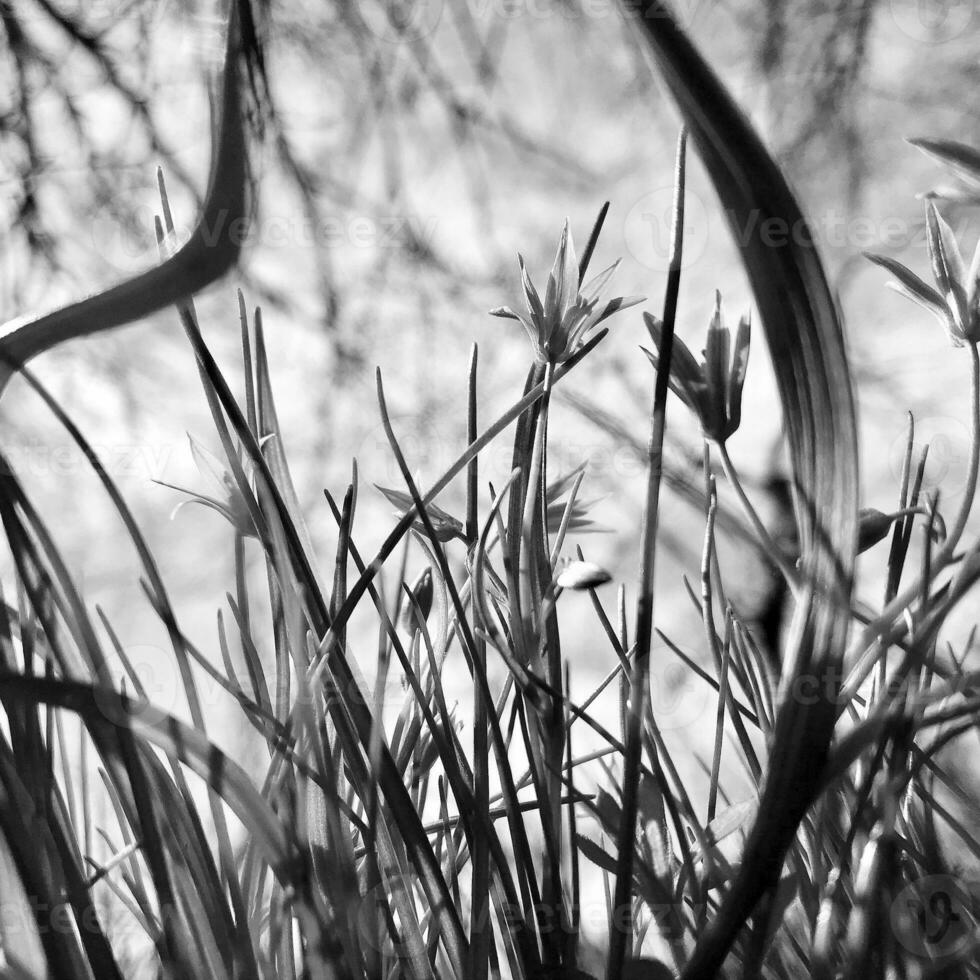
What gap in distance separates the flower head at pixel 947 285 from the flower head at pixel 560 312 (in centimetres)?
7

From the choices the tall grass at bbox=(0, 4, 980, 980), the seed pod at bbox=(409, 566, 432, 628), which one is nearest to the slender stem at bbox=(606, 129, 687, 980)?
the tall grass at bbox=(0, 4, 980, 980)

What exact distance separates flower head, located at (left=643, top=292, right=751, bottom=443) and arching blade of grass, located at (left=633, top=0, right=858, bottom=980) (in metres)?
0.07

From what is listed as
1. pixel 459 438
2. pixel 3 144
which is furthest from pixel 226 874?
pixel 3 144

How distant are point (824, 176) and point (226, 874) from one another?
5.52 ft

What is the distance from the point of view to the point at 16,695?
158mm

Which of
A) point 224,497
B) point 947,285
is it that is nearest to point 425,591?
point 224,497

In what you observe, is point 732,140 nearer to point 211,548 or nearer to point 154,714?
point 154,714

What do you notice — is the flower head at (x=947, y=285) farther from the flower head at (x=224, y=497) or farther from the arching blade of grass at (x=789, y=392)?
the flower head at (x=224, y=497)

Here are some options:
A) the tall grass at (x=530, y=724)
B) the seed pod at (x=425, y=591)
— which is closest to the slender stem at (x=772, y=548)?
the tall grass at (x=530, y=724)

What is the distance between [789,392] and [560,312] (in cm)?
9

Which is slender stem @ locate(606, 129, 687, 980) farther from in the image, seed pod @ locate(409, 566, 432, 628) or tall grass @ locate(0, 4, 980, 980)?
seed pod @ locate(409, 566, 432, 628)

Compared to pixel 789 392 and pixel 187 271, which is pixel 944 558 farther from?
pixel 187 271

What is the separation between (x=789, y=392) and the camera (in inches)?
5.6

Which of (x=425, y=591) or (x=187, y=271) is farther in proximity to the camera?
(x=425, y=591)
